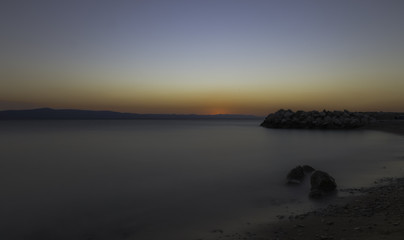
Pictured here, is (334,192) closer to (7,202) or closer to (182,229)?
(182,229)

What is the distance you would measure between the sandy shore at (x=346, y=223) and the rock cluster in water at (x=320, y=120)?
48866 millimetres

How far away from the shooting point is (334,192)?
8930mm

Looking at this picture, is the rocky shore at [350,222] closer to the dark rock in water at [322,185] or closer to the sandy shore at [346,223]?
the sandy shore at [346,223]

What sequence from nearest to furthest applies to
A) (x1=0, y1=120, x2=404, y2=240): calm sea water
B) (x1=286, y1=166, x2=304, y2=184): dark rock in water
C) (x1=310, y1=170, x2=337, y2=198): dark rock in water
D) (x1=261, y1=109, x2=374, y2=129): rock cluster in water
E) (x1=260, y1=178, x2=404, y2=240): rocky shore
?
(x1=260, y1=178, x2=404, y2=240): rocky shore, (x1=0, y1=120, x2=404, y2=240): calm sea water, (x1=310, y1=170, x2=337, y2=198): dark rock in water, (x1=286, y1=166, x2=304, y2=184): dark rock in water, (x1=261, y1=109, x2=374, y2=129): rock cluster in water

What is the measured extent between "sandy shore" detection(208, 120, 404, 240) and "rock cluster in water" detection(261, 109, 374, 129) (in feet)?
160

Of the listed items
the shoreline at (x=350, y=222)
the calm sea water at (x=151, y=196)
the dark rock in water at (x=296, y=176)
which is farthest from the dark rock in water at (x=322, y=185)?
the dark rock in water at (x=296, y=176)

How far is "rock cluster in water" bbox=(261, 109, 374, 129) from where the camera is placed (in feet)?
172

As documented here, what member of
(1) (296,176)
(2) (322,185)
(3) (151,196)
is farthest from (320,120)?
(3) (151,196)

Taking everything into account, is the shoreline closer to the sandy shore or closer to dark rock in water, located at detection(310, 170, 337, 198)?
the sandy shore

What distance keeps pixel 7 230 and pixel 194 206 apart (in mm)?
4785

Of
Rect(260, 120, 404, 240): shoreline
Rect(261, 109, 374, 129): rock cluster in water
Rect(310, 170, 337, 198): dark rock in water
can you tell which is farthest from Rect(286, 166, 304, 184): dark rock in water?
Rect(261, 109, 374, 129): rock cluster in water

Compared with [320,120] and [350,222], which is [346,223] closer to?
[350,222]

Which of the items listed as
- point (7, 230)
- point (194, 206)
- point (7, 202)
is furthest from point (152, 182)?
point (7, 230)

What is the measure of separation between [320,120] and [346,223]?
51904mm
